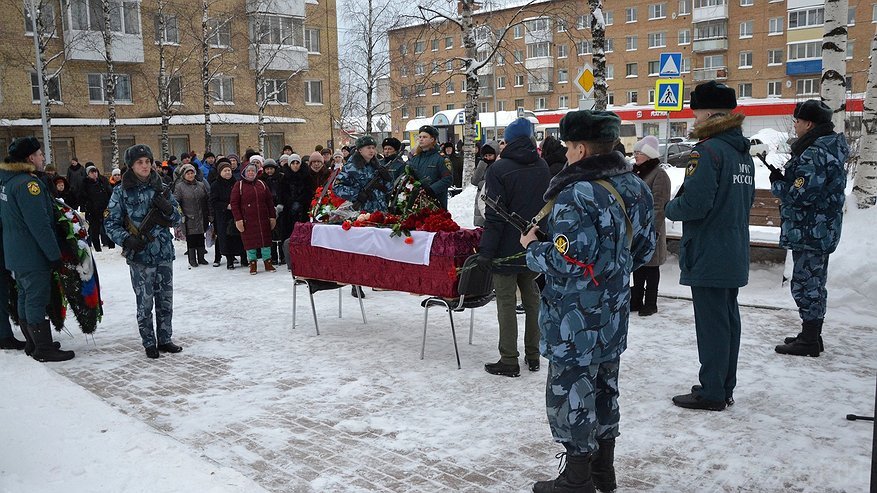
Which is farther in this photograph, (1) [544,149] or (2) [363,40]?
(2) [363,40]

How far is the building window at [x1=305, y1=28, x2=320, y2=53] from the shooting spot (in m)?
40.2

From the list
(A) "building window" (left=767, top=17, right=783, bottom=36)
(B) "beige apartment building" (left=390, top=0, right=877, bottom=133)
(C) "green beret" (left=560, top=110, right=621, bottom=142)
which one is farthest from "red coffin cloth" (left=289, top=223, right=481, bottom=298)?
(A) "building window" (left=767, top=17, right=783, bottom=36)

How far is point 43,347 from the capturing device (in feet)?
22.3

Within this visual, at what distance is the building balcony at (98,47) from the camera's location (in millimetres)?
30828

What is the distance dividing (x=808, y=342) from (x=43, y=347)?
700 cm

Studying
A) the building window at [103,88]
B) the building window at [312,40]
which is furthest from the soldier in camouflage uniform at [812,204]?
the building window at [312,40]

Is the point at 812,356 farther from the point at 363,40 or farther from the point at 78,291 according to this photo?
the point at 363,40

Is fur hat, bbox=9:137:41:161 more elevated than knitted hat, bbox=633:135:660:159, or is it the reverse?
fur hat, bbox=9:137:41:161

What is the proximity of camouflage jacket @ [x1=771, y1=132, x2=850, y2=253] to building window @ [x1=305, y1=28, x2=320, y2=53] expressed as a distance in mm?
37112

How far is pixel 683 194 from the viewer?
4.87 metres

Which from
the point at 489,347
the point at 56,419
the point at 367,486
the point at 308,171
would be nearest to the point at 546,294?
the point at 367,486

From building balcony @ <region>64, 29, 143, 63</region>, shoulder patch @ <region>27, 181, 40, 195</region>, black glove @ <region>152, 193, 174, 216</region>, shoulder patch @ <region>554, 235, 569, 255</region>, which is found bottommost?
shoulder patch @ <region>554, 235, 569, 255</region>

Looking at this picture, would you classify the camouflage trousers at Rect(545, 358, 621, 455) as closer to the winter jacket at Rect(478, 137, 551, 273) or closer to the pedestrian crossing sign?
the winter jacket at Rect(478, 137, 551, 273)

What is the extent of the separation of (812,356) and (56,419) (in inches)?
240
